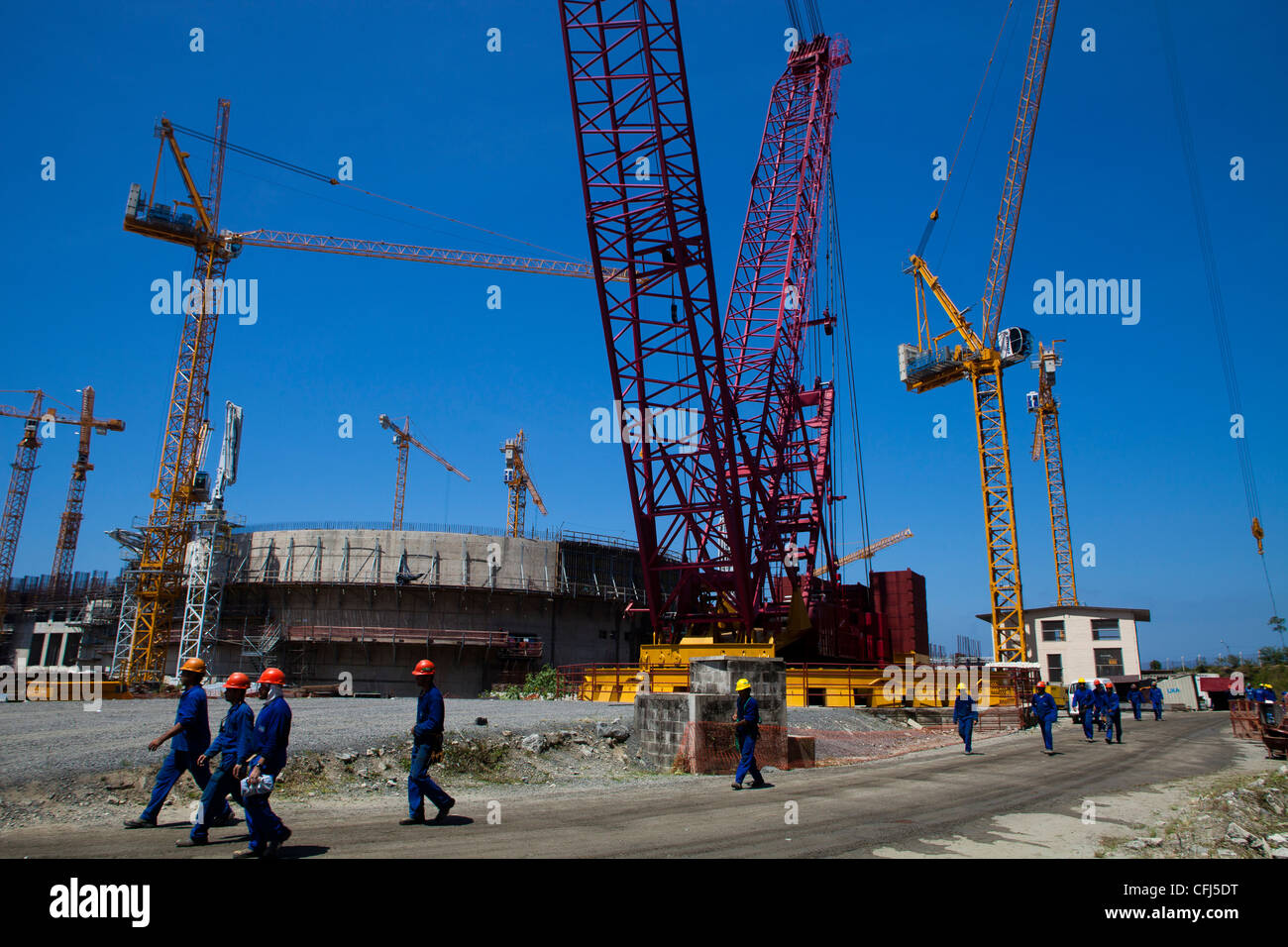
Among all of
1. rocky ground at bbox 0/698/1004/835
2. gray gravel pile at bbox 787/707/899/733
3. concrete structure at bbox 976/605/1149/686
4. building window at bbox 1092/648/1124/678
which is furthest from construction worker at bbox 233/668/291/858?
building window at bbox 1092/648/1124/678

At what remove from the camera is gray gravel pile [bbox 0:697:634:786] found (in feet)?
34.1

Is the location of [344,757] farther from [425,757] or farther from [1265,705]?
[1265,705]

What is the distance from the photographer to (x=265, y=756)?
Answer: 6695mm

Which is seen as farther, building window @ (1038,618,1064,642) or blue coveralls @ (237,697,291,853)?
building window @ (1038,618,1064,642)

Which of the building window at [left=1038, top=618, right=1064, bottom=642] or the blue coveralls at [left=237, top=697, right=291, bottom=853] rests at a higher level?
the building window at [left=1038, top=618, right=1064, bottom=642]

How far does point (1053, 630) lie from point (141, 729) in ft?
183

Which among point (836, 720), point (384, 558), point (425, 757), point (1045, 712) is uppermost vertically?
point (384, 558)

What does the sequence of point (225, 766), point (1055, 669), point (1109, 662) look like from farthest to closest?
point (1055, 669) → point (1109, 662) → point (225, 766)

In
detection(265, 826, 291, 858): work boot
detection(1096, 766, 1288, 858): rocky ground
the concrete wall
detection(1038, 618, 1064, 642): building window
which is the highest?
the concrete wall

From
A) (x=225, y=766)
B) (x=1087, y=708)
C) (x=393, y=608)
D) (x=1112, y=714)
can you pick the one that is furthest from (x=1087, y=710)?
(x=393, y=608)

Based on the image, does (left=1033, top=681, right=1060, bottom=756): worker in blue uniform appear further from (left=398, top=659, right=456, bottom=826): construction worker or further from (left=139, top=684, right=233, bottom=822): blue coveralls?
(left=139, top=684, right=233, bottom=822): blue coveralls

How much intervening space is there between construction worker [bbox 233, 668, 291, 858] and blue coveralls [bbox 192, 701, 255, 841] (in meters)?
0.22
